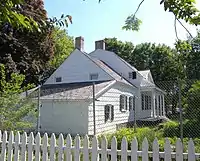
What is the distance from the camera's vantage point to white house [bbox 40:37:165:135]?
14961 millimetres

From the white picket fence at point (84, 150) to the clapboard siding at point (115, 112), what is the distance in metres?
9.79

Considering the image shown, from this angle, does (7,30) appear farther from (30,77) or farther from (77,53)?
(77,53)

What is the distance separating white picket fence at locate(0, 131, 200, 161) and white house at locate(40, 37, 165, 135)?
4915 mm

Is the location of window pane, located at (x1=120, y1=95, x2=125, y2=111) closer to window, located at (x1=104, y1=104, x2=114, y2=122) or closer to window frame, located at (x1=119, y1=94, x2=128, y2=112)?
window frame, located at (x1=119, y1=94, x2=128, y2=112)

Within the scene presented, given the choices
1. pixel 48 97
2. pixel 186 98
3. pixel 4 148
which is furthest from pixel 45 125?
pixel 4 148

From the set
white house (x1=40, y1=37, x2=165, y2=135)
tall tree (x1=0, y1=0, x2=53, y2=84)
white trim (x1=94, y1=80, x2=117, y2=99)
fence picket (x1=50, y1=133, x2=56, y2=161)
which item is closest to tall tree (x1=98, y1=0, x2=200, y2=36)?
fence picket (x1=50, y1=133, x2=56, y2=161)

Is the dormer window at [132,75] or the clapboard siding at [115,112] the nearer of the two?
the clapboard siding at [115,112]

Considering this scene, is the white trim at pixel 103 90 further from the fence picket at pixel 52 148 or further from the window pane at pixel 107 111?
the fence picket at pixel 52 148

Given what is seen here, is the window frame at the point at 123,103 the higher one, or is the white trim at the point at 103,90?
the white trim at the point at 103,90

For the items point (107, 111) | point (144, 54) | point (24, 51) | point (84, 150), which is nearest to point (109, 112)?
point (107, 111)

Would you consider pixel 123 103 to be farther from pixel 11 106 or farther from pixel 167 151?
pixel 167 151

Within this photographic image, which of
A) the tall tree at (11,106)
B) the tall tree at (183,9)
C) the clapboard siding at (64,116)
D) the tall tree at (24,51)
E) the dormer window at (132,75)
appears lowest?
the clapboard siding at (64,116)

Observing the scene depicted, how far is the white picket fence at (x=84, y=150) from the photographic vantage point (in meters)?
3.87

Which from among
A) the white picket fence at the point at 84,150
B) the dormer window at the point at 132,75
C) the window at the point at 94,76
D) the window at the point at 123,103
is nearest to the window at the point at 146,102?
the dormer window at the point at 132,75
